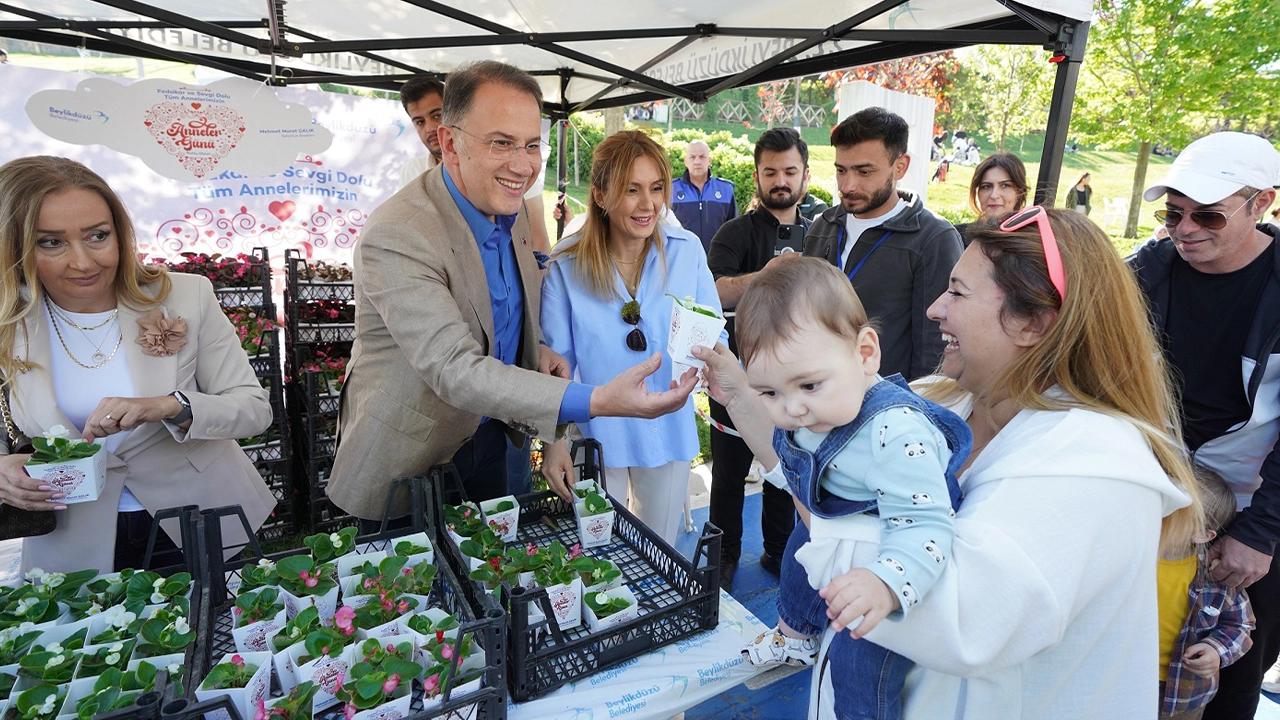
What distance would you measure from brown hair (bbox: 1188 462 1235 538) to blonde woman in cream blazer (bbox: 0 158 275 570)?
3.31 meters

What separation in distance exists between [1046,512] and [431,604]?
1.30 meters

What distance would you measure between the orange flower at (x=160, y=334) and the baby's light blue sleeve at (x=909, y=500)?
85.5 inches

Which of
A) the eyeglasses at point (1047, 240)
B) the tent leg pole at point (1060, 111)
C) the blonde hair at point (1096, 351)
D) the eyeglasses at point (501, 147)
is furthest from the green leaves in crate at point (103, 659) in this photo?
the tent leg pole at point (1060, 111)

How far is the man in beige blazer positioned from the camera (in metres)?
1.85

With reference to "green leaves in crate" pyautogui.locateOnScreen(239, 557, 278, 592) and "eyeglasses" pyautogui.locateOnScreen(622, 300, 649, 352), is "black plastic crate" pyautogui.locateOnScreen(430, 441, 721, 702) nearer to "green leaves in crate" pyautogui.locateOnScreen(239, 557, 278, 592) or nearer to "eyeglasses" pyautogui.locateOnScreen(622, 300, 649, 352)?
"green leaves in crate" pyautogui.locateOnScreen(239, 557, 278, 592)

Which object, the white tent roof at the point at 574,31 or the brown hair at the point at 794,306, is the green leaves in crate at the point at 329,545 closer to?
the brown hair at the point at 794,306

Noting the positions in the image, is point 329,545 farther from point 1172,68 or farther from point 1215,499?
point 1172,68

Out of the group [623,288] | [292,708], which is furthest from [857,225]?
[292,708]

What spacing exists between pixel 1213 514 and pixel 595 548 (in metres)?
2.17

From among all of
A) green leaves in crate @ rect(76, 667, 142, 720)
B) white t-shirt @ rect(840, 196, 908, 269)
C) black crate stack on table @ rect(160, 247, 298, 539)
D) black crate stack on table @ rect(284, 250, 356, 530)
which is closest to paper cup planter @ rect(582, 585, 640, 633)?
green leaves in crate @ rect(76, 667, 142, 720)

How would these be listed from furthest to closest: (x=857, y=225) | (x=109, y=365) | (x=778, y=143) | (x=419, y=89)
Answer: (x=419, y=89) < (x=778, y=143) < (x=857, y=225) < (x=109, y=365)

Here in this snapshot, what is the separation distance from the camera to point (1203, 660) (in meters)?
1.85

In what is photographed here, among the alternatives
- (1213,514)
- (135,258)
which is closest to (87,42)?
(135,258)

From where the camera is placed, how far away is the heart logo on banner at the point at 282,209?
562 cm
